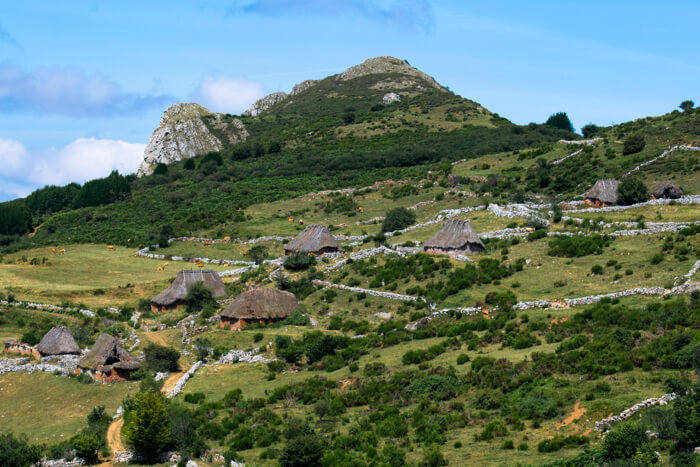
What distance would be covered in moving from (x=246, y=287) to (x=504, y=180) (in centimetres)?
3469

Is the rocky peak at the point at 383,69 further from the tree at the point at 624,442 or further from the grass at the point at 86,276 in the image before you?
the tree at the point at 624,442

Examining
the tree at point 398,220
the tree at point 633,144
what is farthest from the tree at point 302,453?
the tree at point 633,144

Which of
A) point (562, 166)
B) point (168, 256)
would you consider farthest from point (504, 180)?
point (168, 256)

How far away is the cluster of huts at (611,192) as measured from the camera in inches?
2018

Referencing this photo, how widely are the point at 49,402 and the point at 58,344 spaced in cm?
784

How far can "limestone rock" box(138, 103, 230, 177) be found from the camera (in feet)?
471

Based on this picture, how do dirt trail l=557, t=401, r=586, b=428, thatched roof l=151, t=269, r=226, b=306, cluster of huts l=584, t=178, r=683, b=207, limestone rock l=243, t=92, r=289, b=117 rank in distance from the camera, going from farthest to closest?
limestone rock l=243, t=92, r=289, b=117
cluster of huts l=584, t=178, r=683, b=207
thatched roof l=151, t=269, r=226, b=306
dirt trail l=557, t=401, r=586, b=428

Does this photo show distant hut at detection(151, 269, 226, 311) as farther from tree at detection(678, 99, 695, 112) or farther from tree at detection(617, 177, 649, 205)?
tree at detection(678, 99, 695, 112)

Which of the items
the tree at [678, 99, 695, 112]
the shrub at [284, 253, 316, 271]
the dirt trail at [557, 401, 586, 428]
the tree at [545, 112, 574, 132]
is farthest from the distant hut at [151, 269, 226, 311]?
the tree at [545, 112, 574, 132]

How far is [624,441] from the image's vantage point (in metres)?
16.4

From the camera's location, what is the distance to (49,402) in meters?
31.7

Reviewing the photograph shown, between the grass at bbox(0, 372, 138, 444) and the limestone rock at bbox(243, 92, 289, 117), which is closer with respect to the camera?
the grass at bbox(0, 372, 138, 444)

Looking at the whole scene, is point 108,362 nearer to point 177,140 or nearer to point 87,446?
point 87,446

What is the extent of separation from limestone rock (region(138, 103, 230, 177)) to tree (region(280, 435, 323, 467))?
128010 millimetres
